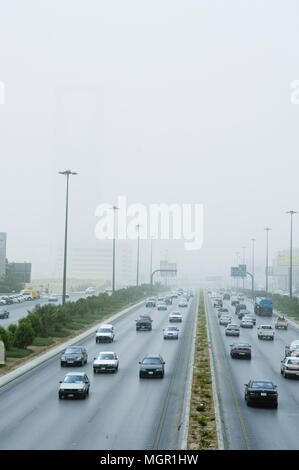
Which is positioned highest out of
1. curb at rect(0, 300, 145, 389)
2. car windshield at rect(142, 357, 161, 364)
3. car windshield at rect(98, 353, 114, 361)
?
car windshield at rect(142, 357, 161, 364)

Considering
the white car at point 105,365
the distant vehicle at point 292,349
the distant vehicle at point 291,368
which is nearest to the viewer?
the distant vehicle at point 291,368

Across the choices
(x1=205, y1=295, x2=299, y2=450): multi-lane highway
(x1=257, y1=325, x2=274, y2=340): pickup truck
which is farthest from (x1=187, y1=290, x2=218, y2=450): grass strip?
(x1=257, y1=325, x2=274, y2=340): pickup truck

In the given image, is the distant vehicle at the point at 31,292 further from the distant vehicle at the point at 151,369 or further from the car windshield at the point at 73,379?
the car windshield at the point at 73,379

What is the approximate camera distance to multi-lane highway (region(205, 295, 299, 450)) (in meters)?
22.9

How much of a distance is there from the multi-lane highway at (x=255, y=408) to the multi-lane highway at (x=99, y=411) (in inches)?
89.1

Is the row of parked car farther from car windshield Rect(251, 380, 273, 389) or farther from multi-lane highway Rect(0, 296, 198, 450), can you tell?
car windshield Rect(251, 380, 273, 389)

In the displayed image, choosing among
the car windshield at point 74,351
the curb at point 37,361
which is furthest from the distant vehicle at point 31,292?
the car windshield at point 74,351

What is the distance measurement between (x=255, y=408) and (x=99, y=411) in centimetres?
785

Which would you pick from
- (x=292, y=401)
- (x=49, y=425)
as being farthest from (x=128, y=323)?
(x=49, y=425)

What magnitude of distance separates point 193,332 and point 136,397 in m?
36.0

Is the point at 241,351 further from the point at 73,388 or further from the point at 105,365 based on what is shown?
the point at 73,388

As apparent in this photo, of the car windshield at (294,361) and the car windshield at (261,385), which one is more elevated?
the car windshield at (261,385)

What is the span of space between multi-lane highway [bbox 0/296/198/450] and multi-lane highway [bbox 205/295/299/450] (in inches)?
89.1

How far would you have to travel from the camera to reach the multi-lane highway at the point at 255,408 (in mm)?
22922
